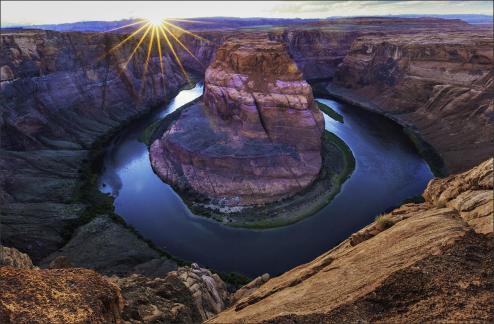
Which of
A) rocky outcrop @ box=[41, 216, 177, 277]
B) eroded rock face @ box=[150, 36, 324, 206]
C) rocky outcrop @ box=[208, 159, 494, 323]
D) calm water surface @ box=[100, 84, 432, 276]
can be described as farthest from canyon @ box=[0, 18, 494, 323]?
calm water surface @ box=[100, 84, 432, 276]

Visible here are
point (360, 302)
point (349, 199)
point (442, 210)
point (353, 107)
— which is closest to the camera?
point (360, 302)

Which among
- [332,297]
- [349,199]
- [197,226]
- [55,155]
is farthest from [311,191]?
[55,155]

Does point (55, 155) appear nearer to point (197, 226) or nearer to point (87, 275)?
point (197, 226)

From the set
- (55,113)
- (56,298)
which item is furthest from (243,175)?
(55,113)

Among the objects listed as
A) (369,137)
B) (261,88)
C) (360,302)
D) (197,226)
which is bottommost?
(360,302)

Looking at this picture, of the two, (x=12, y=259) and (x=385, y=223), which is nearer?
(x=385, y=223)

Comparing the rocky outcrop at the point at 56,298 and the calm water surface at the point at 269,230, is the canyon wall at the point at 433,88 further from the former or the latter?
the rocky outcrop at the point at 56,298

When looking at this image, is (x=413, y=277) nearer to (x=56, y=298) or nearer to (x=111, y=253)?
(x=56, y=298)
